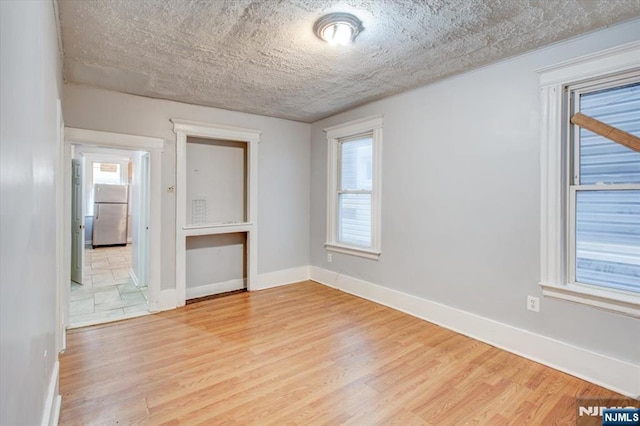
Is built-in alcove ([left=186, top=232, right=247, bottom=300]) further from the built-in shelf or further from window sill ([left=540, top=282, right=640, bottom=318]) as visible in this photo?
window sill ([left=540, top=282, right=640, bottom=318])

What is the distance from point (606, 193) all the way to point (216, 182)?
13.3ft

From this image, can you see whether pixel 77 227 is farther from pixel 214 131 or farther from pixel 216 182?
pixel 214 131

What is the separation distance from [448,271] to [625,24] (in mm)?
2248

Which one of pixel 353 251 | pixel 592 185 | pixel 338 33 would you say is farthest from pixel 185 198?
pixel 592 185

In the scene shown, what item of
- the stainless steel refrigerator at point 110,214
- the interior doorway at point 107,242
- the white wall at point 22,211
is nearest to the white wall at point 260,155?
the interior doorway at point 107,242

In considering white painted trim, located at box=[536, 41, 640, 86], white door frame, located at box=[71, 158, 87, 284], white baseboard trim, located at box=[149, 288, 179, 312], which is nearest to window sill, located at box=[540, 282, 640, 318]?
white painted trim, located at box=[536, 41, 640, 86]

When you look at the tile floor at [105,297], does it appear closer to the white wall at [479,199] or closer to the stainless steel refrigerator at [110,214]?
the stainless steel refrigerator at [110,214]

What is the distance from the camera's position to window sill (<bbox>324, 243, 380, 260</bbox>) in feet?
12.9

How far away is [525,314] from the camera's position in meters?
2.62

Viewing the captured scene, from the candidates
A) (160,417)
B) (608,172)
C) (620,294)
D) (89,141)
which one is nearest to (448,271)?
(620,294)

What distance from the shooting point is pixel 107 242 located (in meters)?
8.35

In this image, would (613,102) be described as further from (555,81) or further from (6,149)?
(6,149)

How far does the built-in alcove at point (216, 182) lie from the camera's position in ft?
13.6

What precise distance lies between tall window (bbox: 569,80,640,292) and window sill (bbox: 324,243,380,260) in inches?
77.5
